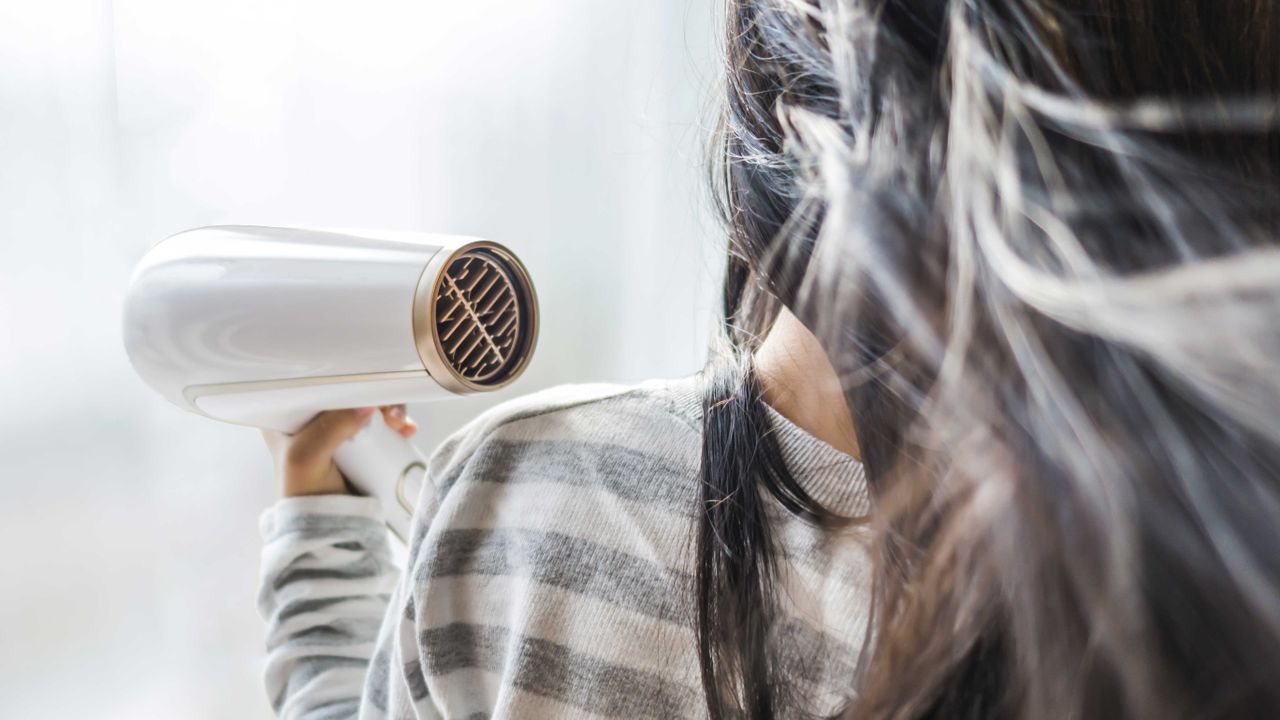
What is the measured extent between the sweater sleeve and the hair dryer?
0.16 meters

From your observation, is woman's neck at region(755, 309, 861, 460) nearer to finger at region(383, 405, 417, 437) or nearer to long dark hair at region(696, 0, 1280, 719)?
long dark hair at region(696, 0, 1280, 719)

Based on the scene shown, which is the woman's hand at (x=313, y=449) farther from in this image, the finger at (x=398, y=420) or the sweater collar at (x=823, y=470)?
the sweater collar at (x=823, y=470)

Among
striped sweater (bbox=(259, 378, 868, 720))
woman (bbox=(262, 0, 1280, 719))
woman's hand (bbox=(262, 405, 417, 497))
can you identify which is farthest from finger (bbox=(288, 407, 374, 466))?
woman (bbox=(262, 0, 1280, 719))

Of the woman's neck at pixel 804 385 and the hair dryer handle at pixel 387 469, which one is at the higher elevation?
the woman's neck at pixel 804 385

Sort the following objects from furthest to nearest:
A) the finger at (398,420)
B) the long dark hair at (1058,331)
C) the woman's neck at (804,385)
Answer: the finger at (398,420), the woman's neck at (804,385), the long dark hair at (1058,331)

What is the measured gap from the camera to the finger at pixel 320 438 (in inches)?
30.6

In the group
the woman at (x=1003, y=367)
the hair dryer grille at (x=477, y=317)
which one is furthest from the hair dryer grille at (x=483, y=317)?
the woman at (x=1003, y=367)

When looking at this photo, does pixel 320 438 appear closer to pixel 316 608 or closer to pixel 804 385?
pixel 316 608

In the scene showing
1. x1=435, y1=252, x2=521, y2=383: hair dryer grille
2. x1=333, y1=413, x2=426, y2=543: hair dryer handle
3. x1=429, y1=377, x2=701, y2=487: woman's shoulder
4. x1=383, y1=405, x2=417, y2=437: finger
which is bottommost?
x1=333, y1=413, x2=426, y2=543: hair dryer handle

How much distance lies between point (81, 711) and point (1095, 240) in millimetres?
845

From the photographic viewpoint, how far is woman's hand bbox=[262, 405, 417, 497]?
0.78 m

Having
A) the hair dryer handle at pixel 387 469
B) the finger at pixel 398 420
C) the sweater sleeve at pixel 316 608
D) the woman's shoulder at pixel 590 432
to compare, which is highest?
the woman's shoulder at pixel 590 432

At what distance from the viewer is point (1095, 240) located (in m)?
0.27

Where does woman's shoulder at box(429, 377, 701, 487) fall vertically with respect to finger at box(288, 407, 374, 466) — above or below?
above
